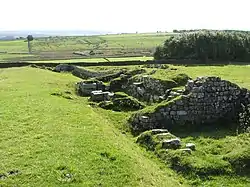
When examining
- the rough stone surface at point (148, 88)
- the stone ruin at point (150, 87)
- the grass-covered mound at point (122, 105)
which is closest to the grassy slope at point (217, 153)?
the grass-covered mound at point (122, 105)

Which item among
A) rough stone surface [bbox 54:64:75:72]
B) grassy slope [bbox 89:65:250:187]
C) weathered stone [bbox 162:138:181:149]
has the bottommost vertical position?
rough stone surface [bbox 54:64:75:72]

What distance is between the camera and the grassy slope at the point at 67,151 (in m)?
A: 13.9

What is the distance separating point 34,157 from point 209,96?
40.2ft

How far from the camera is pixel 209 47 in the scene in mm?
56188

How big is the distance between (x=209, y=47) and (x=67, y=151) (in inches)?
1709

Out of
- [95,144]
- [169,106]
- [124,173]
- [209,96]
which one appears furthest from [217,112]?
[124,173]

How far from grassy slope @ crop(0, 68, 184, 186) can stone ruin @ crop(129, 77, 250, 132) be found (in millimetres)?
2137

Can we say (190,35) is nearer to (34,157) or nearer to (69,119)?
(69,119)

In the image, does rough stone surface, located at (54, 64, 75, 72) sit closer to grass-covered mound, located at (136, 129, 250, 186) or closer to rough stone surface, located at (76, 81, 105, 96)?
rough stone surface, located at (76, 81, 105, 96)

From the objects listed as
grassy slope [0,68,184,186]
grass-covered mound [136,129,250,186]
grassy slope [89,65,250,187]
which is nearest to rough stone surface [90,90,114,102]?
grassy slope [0,68,184,186]

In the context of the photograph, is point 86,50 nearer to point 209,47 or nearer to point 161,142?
point 209,47

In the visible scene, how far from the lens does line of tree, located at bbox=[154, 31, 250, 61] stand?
184 feet

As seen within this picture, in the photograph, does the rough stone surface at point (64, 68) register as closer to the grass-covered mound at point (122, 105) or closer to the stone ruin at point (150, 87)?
the stone ruin at point (150, 87)

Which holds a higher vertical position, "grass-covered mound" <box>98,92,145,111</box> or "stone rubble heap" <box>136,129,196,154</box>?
"stone rubble heap" <box>136,129,196,154</box>
